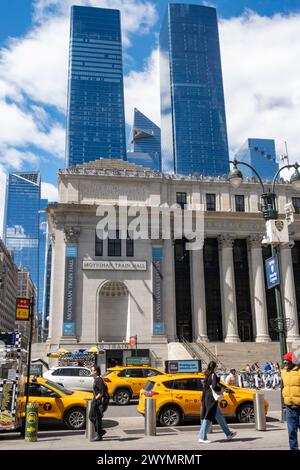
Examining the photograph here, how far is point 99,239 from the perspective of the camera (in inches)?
1841

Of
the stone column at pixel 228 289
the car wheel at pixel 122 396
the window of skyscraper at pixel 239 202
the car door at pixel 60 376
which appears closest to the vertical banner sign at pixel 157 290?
the stone column at pixel 228 289

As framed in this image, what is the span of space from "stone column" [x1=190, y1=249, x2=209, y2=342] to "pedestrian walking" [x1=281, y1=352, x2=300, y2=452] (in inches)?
1421

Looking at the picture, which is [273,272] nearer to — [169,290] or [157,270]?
[157,270]

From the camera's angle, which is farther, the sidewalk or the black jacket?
the black jacket

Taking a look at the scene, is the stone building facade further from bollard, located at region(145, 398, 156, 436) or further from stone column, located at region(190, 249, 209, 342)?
bollard, located at region(145, 398, 156, 436)

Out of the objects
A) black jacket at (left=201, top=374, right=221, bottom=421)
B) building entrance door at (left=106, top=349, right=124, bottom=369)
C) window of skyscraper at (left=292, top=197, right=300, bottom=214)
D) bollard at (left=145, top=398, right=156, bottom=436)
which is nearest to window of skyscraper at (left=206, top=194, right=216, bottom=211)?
window of skyscraper at (left=292, top=197, right=300, bottom=214)

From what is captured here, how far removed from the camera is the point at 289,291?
48.7 m

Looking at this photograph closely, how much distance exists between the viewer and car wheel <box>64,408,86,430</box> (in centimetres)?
1508

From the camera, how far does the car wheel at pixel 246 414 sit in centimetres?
1570

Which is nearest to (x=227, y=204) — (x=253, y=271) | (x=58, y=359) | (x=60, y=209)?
(x=253, y=271)

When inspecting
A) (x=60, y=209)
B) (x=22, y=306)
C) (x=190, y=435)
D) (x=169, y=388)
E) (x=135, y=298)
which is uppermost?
(x=60, y=209)
